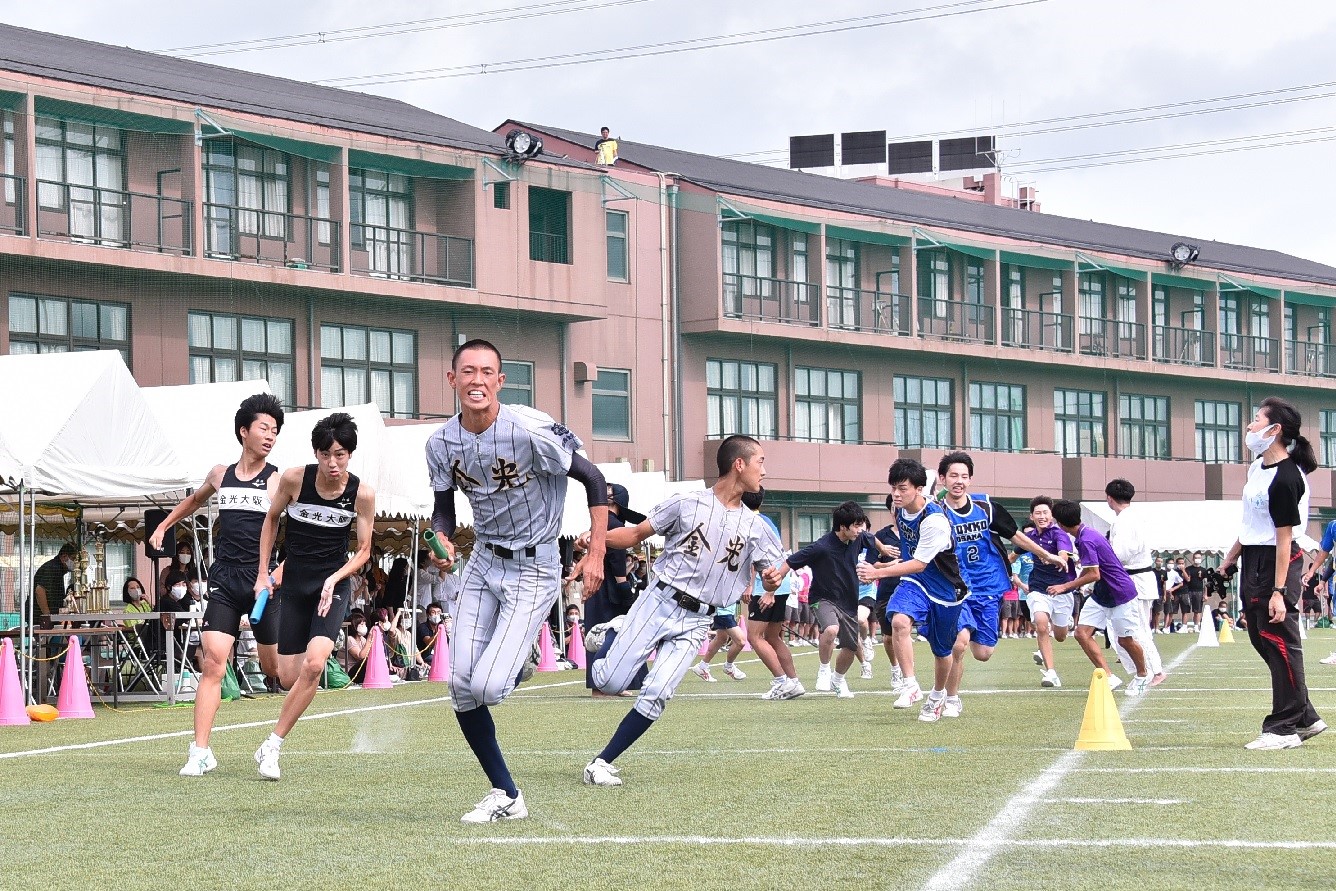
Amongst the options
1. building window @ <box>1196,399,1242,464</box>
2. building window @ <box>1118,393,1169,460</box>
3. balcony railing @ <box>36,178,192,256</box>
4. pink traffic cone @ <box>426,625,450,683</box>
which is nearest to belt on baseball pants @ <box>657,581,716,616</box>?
pink traffic cone @ <box>426,625,450,683</box>

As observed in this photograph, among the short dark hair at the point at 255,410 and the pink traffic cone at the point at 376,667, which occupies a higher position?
the short dark hair at the point at 255,410

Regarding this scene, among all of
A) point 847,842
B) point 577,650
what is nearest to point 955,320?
point 577,650

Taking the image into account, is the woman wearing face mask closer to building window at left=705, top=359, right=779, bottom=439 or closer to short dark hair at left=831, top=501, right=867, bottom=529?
short dark hair at left=831, top=501, right=867, bottom=529

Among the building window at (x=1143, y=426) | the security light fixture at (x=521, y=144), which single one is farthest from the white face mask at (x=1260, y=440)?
the building window at (x=1143, y=426)

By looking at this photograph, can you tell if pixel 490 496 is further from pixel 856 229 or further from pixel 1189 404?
pixel 1189 404

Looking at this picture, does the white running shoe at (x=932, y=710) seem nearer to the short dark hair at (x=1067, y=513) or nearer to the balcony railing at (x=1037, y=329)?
the short dark hair at (x=1067, y=513)

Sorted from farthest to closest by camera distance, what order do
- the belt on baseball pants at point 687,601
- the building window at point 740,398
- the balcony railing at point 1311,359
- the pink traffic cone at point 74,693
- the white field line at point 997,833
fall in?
the balcony railing at point 1311,359
the building window at point 740,398
the pink traffic cone at point 74,693
the belt on baseball pants at point 687,601
the white field line at point 997,833

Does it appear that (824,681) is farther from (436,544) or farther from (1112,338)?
(1112,338)

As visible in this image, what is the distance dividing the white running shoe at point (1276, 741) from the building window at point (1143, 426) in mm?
49891

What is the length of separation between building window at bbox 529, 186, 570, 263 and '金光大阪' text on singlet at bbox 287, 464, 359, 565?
33.7 m

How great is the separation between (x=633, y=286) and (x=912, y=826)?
40.0m

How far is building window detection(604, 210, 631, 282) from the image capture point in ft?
153

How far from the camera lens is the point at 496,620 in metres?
8.28

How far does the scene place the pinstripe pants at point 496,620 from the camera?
26.4ft
